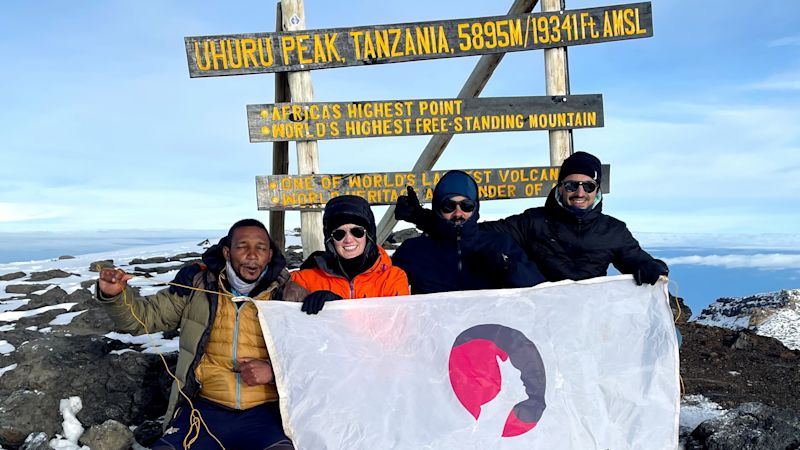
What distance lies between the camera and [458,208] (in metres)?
4.34

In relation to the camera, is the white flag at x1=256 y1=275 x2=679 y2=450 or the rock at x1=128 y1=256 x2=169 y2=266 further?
the rock at x1=128 y1=256 x2=169 y2=266

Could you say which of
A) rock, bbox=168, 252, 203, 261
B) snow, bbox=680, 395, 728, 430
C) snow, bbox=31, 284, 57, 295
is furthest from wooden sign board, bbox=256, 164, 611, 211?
rock, bbox=168, 252, 203, 261

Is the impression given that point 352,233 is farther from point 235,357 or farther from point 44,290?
point 44,290

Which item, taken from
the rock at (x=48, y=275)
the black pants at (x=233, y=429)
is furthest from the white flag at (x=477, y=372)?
the rock at (x=48, y=275)

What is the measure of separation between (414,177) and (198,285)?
3.85 metres

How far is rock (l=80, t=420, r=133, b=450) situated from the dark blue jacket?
2432 millimetres

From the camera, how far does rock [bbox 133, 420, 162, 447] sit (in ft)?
15.2

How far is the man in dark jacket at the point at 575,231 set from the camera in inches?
182

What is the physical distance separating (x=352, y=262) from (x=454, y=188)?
3.09 feet

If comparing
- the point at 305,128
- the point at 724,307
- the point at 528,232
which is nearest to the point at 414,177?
the point at 305,128

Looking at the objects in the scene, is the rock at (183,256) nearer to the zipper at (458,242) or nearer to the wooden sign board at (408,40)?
the wooden sign board at (408,40)

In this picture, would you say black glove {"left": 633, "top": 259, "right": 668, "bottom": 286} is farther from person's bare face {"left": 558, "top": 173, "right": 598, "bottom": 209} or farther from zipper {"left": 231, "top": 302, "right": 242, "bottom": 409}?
zipper {"left": 231, "top": 302, "right": 242, "bottom": 409}

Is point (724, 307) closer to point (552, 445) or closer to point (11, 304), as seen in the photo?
point (552, 445)

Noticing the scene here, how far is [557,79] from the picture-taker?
750cm
